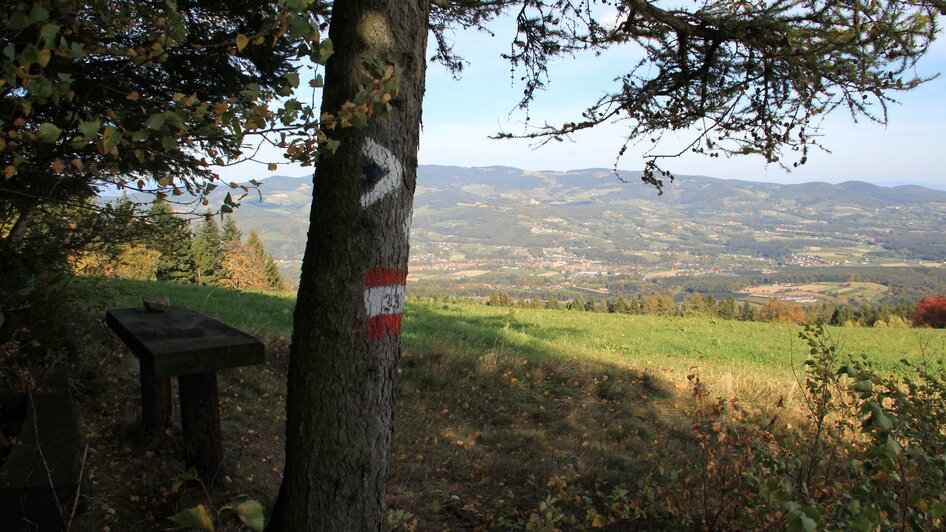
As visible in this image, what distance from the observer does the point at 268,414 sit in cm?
525

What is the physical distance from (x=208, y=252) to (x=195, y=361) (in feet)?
151

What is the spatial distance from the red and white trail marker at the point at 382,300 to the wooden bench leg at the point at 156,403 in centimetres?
232

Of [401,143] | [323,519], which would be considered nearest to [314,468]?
[323,519]

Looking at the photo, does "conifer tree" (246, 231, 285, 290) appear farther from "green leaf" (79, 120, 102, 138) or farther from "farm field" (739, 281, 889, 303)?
"farm field" (739, 281, 889, 303)

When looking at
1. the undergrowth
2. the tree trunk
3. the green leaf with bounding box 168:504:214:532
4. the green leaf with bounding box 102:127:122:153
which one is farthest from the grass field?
the green leaf with bounding box 168:504:214:532

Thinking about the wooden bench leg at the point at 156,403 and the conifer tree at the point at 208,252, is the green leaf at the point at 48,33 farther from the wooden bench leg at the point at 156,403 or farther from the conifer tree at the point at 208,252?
the conifer tree at the point at 208,252

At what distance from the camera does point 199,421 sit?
11.3 feet

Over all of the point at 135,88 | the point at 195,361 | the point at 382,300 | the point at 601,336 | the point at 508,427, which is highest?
the point at 135,88

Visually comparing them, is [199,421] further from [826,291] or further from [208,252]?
[826,291]

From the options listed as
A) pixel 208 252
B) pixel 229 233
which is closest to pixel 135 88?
pixel 208 252

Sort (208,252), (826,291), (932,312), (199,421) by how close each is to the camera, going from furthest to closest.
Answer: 1. (826,291)
2. (208,252)
3. (932,312)
4. (199,421)

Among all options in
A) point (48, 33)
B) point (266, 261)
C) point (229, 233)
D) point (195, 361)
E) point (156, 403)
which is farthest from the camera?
point (266, 261)

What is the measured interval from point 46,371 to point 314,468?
122 inches

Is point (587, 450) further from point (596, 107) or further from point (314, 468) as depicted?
point (314, 468)
